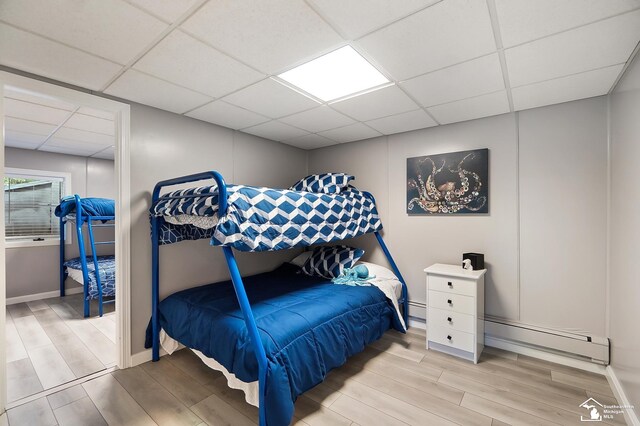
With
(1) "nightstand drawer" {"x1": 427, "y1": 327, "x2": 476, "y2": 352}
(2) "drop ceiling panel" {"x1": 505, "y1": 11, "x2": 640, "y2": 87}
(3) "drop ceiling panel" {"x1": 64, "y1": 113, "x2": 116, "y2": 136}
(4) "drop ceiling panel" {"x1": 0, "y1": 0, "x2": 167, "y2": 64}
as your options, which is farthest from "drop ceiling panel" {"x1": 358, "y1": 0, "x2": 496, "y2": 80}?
(3) "drop ceiling panel" {"x1": 64, "y1": 113, "x2": 116, "y2": 136}

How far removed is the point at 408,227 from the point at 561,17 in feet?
7.27

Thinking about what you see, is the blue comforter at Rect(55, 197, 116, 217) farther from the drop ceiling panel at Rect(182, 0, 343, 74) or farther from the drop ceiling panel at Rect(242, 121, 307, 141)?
the drop ceiling panel at Rect(182, 0, 343, 74)

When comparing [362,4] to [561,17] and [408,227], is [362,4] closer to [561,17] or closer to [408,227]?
[561,17]

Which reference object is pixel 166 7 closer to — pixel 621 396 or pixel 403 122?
pixel 403 122

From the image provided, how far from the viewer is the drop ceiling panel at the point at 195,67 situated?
1.61 metres

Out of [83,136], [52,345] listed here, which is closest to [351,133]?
[83,136]

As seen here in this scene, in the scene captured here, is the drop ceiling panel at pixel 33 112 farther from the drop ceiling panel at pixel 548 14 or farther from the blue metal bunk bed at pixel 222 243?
the drop ceiling panel at pixel 548 14

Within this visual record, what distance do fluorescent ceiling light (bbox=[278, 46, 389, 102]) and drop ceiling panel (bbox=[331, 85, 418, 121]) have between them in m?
0.11

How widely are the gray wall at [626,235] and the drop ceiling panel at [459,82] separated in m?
0.75

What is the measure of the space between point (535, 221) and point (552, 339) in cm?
103

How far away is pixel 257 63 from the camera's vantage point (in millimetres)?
1798

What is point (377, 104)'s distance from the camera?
248cm

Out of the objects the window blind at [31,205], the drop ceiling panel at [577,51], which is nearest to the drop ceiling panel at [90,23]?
the drop ceiling panel at [577,51]

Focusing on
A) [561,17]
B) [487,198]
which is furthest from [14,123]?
[487,198]
